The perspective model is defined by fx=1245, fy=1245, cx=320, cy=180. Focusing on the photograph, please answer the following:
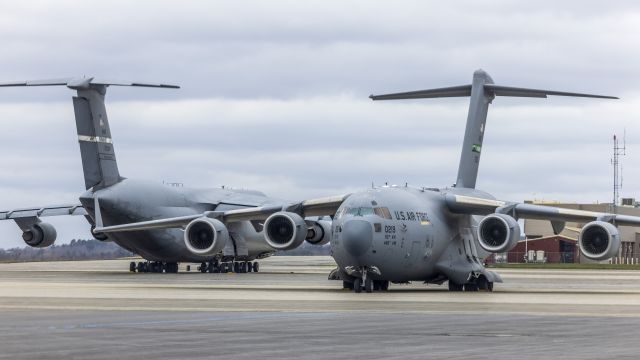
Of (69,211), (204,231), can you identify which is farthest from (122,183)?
(204,231)

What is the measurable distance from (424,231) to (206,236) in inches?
349

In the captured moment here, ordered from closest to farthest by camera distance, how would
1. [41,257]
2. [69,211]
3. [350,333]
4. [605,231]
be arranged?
[350,333] → [605,231] → [69,211] → [41,257]

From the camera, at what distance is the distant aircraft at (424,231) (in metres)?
36.6

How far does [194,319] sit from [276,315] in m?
2.09

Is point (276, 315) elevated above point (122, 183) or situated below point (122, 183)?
below

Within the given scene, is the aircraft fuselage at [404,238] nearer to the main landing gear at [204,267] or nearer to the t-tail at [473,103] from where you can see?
the t-tail at [473,103]

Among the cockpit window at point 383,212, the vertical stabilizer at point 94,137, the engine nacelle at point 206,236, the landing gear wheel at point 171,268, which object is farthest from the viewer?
the landing gear wheel at point 171,268

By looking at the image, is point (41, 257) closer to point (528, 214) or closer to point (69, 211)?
point (69, 211)

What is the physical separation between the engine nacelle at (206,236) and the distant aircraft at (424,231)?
1.30 metres

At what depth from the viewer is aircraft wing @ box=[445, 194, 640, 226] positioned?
39531 mm

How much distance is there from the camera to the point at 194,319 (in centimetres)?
2216

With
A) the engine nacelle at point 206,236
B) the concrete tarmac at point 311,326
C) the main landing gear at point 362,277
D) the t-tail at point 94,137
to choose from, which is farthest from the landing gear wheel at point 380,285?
the t-tail at point 94,137

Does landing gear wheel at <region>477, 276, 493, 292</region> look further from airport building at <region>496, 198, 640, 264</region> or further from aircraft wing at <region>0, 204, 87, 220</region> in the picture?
airport building at <region>496, 198, 640, 264</region>

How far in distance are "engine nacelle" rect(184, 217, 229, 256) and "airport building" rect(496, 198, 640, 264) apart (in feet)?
238
